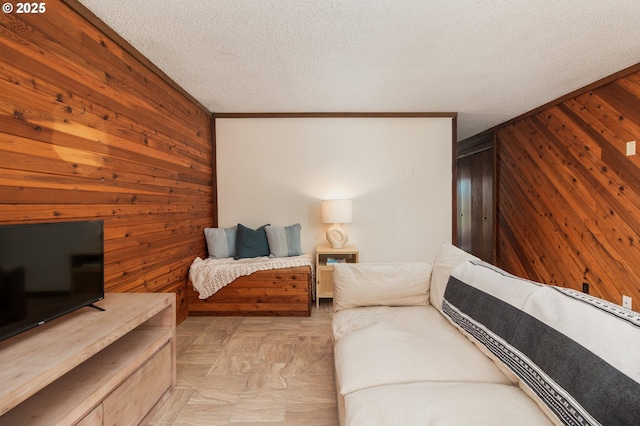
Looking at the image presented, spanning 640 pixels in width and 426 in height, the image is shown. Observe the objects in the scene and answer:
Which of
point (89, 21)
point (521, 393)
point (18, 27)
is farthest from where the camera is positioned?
point (89, 21)

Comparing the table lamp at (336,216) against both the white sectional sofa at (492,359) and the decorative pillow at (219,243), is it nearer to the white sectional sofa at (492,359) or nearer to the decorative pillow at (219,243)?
the decorative pillow at (219,243)

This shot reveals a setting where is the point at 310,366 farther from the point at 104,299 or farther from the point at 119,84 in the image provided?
the point at 119,84

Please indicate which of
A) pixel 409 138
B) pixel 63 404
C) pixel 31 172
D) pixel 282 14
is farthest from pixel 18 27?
pixel 409 138

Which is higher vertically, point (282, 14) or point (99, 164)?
point (282, 14)

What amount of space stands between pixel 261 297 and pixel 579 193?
3.70 meters

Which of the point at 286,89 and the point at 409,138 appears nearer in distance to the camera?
the point at 286,89

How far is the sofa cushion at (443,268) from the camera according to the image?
1970 mm

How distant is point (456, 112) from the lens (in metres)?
3.92

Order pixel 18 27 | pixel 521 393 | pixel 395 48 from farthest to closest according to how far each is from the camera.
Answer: pixel 395 48, pixel 18 27, pixel 521 393

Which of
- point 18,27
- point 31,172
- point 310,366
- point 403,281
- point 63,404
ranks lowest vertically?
point 310,366

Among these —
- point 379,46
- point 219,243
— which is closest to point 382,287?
point 379,46

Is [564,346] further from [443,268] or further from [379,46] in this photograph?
[379,46]

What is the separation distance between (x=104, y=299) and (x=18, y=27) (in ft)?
4.84

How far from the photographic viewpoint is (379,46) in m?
2.29
